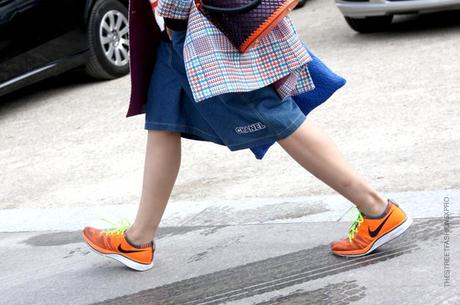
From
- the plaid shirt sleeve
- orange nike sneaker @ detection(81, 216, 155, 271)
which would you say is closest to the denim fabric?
the plaid shirt sleeve

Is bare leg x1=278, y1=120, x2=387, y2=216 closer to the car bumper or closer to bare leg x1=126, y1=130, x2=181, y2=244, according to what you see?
bare leg x1=126, y1=130, x2=181, y2=244

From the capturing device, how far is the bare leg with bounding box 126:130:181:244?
4020 millimetres

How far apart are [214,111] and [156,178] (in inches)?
18.4

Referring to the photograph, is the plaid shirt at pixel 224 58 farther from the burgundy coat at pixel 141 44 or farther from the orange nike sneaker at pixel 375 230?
the orange nike sneaker at pixel 375 230

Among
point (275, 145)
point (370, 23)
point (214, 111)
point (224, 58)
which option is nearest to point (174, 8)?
point (224, 58)

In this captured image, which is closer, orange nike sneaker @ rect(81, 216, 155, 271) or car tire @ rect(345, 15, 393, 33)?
orange nike sneaker @ rect(81, 216, 155, 271)

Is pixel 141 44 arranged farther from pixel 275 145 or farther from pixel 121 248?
pixel 275 145

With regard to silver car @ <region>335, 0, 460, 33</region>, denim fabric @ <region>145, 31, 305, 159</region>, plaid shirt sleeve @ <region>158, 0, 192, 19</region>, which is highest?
plaid shirt sleeve @ <region>158, 0, 192, 19</region>

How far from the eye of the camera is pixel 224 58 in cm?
359

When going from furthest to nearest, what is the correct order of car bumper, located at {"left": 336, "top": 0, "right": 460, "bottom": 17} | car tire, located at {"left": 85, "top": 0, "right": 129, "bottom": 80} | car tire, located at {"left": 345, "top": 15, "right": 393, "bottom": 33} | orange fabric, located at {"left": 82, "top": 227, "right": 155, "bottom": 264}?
1. car tire, located at {"left": 345, "top": 15, "right": 393, "bottom": 33}
2. car tire, located at {"left": 85, "top": 0, "right": 129, "bottom": 80}
3. car bumper, located at {"left": 336, "top": 0, "right": 460, "bottom": 17}
4. orange fabric, located at {"left": 82, "top": 227, "right": 155, "bottom": 264}

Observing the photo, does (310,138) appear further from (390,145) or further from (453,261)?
(390,145)

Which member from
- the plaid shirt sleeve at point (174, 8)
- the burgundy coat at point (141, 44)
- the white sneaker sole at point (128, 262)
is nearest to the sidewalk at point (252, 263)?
the white sneaker sole at point (128, 262)

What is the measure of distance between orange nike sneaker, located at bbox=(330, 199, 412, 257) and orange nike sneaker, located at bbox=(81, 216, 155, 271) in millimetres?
852

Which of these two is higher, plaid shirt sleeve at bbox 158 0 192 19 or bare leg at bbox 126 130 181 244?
plaid shirt sleeve at bbox 158 0 192 19
